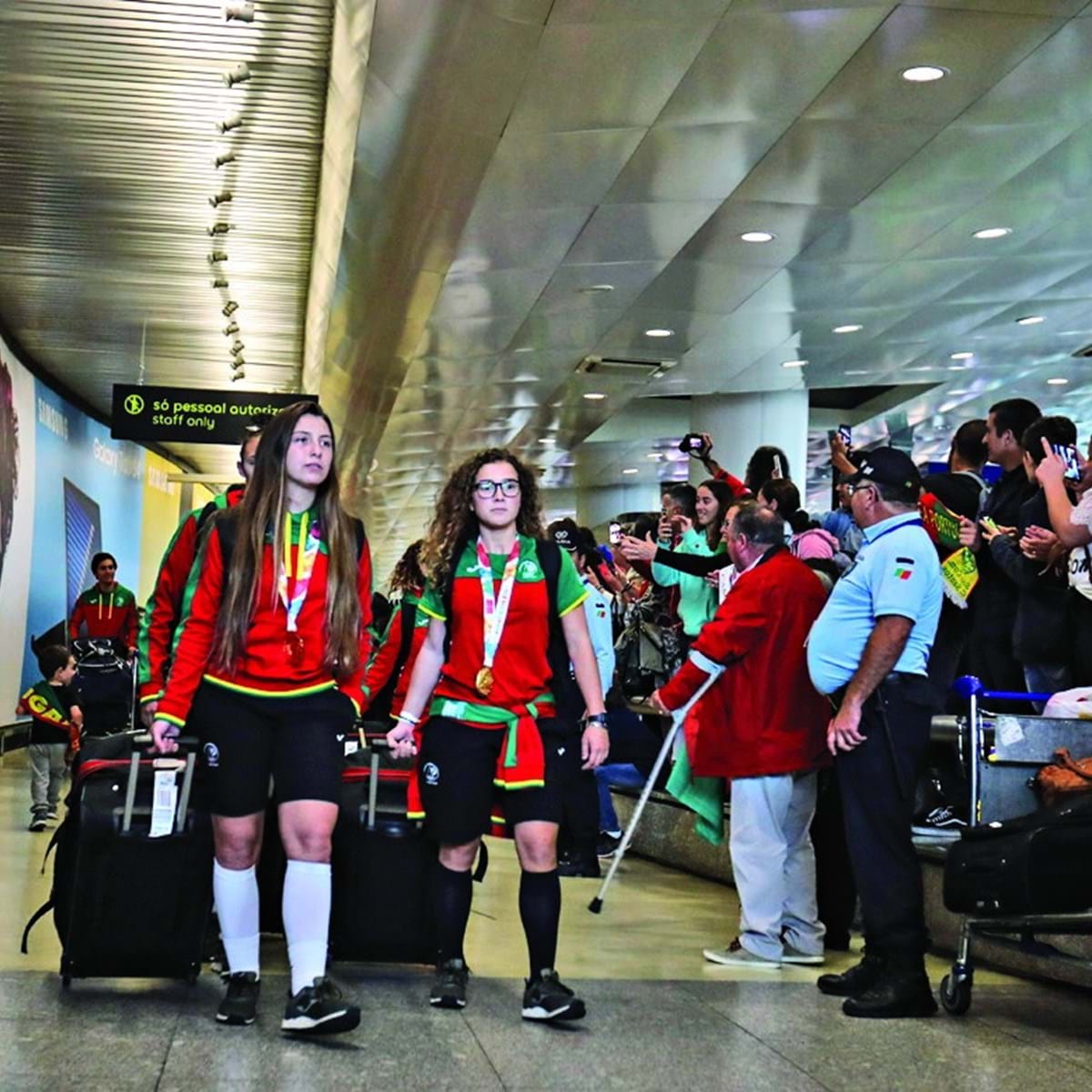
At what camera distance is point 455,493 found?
191 inches

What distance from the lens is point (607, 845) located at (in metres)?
9.12

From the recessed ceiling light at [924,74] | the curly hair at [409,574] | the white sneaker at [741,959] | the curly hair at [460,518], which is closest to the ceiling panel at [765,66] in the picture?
the recessed ceiling light at [924,74]

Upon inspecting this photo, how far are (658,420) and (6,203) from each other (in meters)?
12.0

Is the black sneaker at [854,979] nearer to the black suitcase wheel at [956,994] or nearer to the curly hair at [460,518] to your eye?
the black suitcase wheel at [956,994]

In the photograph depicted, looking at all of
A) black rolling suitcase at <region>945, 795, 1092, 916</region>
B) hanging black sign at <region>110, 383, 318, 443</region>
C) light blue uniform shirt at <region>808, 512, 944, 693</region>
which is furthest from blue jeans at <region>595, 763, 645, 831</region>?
hanging black sign at <region>110, 383, 318, 443</region>

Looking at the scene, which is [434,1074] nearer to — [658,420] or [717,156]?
[717,156]

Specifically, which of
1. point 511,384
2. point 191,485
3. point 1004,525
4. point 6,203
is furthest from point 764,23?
point 191,485

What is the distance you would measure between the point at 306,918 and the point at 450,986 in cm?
60

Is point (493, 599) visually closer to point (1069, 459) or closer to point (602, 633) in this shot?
point (1069, 459)

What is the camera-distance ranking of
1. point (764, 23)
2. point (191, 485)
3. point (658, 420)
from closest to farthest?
point (764, 23), point (658, 420), point (191, 485)

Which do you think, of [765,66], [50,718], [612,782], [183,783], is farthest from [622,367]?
[183,783]

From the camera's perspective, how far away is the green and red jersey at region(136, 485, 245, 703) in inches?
195

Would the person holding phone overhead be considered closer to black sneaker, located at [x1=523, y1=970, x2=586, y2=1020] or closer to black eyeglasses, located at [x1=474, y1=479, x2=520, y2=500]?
black eyeglasses, located at [x1=474, y1=479, x2=520, y2=500]

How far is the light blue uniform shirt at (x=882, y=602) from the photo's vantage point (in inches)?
196
